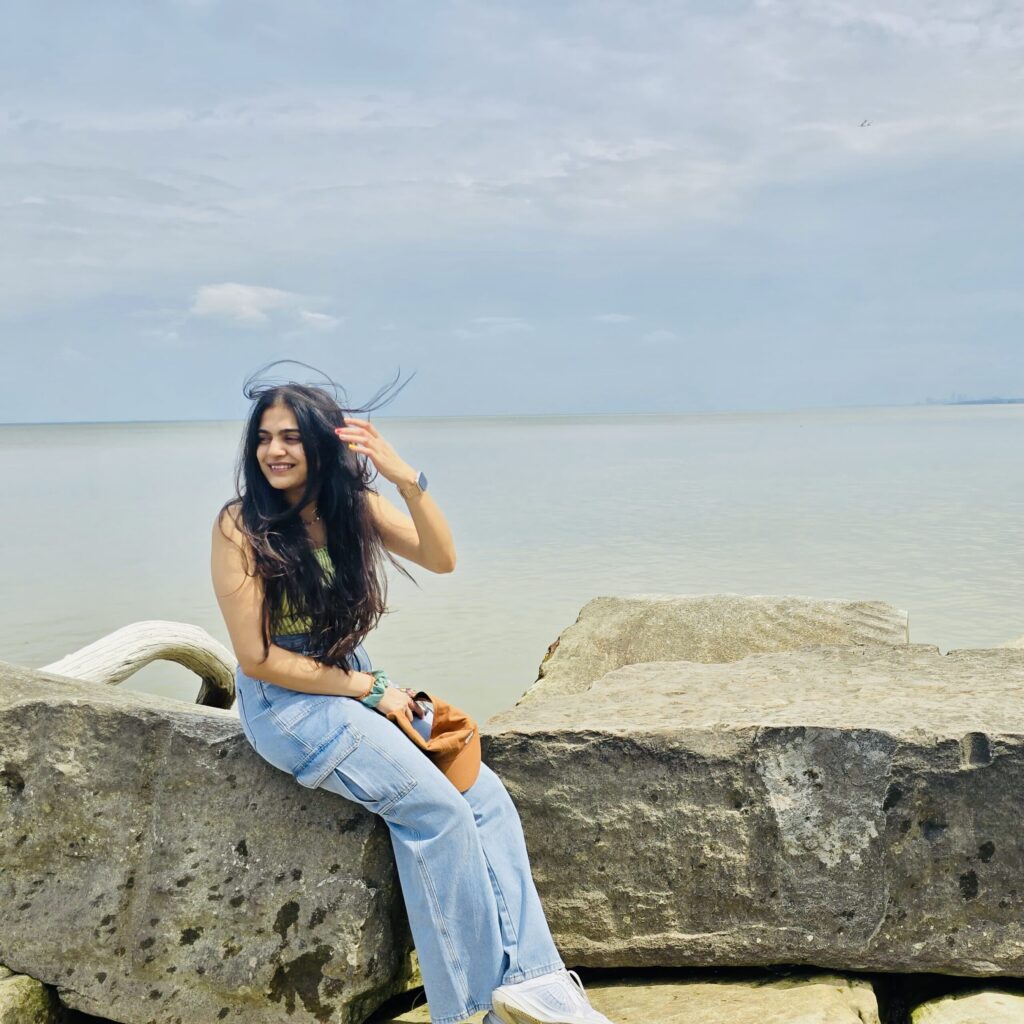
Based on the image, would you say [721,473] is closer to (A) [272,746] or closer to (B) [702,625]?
(B) [702,625]

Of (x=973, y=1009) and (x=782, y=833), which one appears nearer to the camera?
(x=973, y=1009)

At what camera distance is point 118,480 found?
36938mm

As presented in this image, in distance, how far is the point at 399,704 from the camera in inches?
119

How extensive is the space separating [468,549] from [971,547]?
24.2 feet

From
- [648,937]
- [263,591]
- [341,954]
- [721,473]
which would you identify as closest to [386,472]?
[263,591]

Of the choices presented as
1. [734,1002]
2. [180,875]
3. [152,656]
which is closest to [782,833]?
[734,1002]

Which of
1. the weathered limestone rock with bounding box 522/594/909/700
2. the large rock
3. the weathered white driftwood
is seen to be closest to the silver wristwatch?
the large rock

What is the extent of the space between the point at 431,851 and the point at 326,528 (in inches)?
37.6

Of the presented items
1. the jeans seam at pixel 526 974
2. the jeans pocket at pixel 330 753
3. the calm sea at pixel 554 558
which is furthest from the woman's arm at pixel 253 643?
the calm sea at pixel 554 558

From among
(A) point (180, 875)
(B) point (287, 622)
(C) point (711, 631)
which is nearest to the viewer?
(B) point (287, 622)

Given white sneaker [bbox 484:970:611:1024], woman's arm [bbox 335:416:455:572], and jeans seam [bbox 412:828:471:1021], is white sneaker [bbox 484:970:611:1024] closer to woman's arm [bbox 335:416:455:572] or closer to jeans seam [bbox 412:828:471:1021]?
jeans seam [bbox 412:828:471:1021]

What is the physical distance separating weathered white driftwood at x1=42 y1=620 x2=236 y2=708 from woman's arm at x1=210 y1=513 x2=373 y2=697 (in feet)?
11.9

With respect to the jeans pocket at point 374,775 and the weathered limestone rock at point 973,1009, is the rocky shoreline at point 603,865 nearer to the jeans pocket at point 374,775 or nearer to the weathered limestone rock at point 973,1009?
the weathered limestone rock at point 973,1009

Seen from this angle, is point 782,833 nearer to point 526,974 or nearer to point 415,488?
point 526,974
